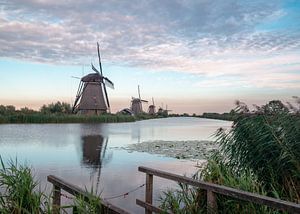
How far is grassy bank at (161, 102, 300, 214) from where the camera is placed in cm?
451

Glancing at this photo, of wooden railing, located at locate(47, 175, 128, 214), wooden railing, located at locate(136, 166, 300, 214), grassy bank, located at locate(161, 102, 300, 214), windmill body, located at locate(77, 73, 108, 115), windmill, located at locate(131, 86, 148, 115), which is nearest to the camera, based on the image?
wooden railing, located at locate(136, 166, 300, 214)

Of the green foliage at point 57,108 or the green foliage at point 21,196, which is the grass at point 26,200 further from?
the green foliage at point 57,108

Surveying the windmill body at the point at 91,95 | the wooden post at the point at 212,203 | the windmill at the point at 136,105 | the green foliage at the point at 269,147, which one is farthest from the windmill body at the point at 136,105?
the wooden post at the point at 212,203

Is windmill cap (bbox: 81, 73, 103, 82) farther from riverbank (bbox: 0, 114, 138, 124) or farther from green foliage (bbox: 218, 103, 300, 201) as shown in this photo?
green foliage (bbox: 218, 103, 300, 201)

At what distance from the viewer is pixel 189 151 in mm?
16375

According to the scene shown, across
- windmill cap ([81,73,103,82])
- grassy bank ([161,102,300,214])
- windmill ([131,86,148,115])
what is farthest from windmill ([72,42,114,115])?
grassy bank ([161,102,300,214])

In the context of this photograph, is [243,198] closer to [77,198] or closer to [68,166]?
[77,198]

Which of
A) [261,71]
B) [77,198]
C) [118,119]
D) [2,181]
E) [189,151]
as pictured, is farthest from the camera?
[118,119]

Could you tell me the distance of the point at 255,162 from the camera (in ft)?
18.6

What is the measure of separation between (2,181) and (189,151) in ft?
41.6

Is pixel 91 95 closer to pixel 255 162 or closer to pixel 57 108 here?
pixel 57 108

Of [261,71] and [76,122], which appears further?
[76,122]

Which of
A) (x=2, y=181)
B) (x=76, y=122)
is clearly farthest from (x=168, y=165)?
(x=76, y=122)

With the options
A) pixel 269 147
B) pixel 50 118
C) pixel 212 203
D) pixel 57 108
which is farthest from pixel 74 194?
pixel 57 108
